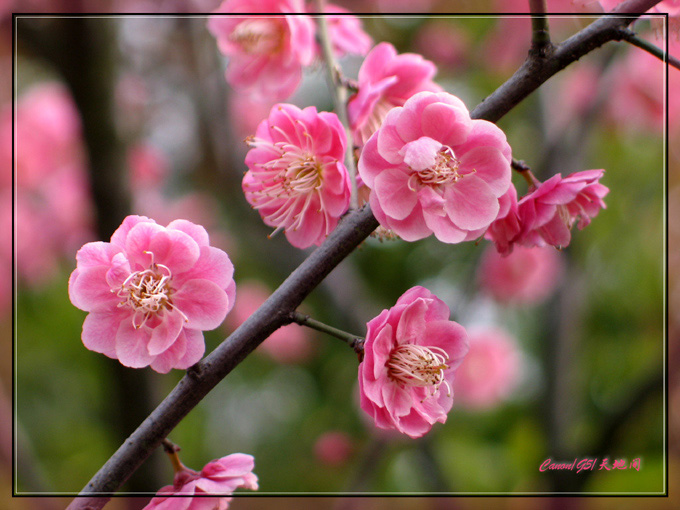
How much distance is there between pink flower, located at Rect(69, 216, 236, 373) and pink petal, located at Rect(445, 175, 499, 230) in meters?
0.15

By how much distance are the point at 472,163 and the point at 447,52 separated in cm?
141

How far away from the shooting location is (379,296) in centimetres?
152

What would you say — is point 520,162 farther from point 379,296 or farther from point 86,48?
point 379,296

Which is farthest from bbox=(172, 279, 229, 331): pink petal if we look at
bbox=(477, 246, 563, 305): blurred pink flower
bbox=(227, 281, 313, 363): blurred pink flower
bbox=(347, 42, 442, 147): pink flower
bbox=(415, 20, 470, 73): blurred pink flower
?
bbox=(415, 20, 470, 73): blurred pink flower

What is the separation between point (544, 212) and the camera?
40cm

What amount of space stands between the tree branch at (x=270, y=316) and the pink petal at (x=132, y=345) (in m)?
0.03

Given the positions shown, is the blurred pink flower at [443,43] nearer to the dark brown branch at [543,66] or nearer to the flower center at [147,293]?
the dark brown branch at [543,66]

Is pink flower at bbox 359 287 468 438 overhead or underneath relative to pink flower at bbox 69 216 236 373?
underneath

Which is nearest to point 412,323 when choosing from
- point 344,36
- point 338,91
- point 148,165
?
point 338,91

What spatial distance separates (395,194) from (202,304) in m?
0.14

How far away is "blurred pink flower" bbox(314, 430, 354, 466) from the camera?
140 centimetres

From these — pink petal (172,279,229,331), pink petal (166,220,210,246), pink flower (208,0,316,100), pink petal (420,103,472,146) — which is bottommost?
pink petal (172,279,229,331)

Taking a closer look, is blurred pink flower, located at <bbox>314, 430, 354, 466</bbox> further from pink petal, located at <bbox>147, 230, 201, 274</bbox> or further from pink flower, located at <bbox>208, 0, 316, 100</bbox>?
pink petal, located at <bbox>147, 230, 201, 274</bbox>

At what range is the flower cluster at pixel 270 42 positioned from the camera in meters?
0.60
